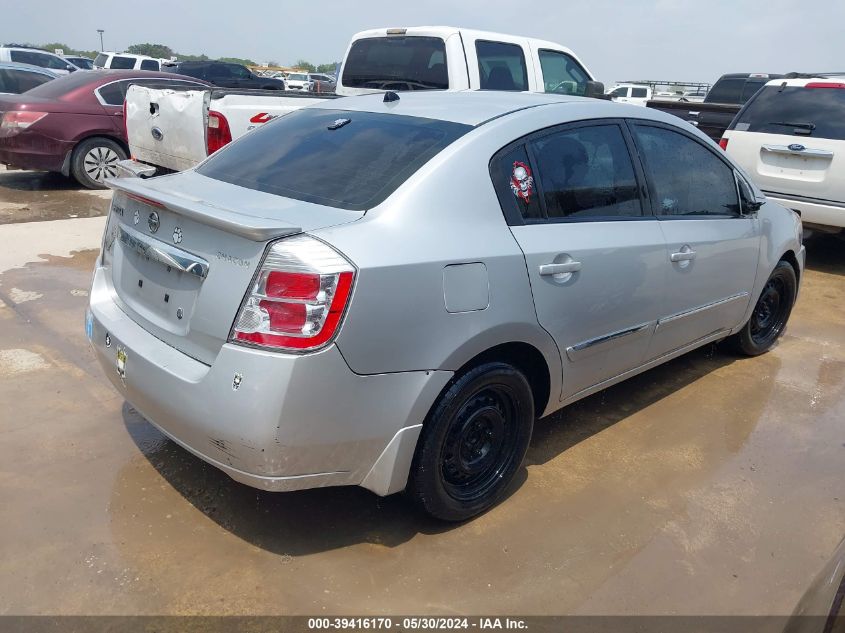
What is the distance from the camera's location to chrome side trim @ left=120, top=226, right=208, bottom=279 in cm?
253

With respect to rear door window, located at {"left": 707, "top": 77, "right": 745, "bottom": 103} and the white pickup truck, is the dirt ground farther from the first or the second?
rear door window, located at {"left": 707, "top": 77, "right": 745, "bottom": 103}

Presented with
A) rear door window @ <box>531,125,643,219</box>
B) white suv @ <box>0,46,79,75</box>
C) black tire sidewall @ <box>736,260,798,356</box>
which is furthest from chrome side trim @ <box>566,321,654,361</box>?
white suv @ <box>0,46,79,75</box>

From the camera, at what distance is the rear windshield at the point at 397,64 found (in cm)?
702

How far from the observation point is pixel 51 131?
9047 mm

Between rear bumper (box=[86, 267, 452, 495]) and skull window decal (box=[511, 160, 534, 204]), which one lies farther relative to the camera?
skull window decal (box=[511, 160, 534, 204])

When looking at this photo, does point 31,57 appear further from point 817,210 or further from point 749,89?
point 817,210

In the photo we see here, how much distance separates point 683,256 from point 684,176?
Answer: 1.70 feet

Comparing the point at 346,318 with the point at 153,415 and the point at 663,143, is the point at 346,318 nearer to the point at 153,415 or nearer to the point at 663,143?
the point at 153,415

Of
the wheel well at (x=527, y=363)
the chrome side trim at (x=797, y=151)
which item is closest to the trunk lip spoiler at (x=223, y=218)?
the wheel well at (x=527, y=363)

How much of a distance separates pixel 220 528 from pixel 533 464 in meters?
1.49

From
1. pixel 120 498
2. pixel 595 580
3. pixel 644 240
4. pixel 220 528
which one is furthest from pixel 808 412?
pixel 120 498

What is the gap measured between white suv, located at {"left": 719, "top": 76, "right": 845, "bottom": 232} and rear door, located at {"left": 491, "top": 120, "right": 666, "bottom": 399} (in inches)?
165

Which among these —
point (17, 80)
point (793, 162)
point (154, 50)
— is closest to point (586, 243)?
point (793, 162)

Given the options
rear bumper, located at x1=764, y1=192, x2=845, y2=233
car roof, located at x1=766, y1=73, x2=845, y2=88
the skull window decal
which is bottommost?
rear bumper, located at x1=764, y1=192, x2=845, y2=233
